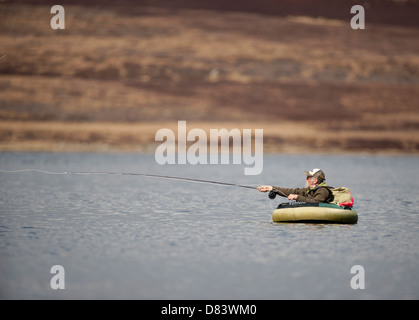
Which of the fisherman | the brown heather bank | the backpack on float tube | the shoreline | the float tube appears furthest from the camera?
the brown heather bank

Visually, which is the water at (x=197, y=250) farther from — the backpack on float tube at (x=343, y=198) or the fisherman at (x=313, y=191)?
the fisherman at (x=313, y=191)

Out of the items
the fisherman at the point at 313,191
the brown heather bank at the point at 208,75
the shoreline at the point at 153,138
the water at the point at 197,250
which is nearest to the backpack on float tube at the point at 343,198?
the fisherman at the point at 313,191

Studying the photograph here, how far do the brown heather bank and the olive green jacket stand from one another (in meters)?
56.7

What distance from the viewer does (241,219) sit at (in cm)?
1731

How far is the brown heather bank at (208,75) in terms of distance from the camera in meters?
76.7

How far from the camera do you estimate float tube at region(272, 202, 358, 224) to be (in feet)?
47.3

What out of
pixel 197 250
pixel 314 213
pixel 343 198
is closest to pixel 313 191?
pixel 314 213

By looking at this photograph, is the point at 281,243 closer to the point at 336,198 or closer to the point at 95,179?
the point at 336,198

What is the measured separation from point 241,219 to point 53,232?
4.76 m

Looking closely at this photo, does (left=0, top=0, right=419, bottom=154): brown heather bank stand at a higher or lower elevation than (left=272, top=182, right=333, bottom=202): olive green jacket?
higher

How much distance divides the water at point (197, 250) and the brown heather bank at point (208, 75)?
52157 millimetres

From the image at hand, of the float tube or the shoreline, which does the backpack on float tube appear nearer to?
the float tube

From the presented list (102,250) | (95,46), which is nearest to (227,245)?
(102,250)

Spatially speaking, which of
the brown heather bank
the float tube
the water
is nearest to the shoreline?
the brown heather bank
